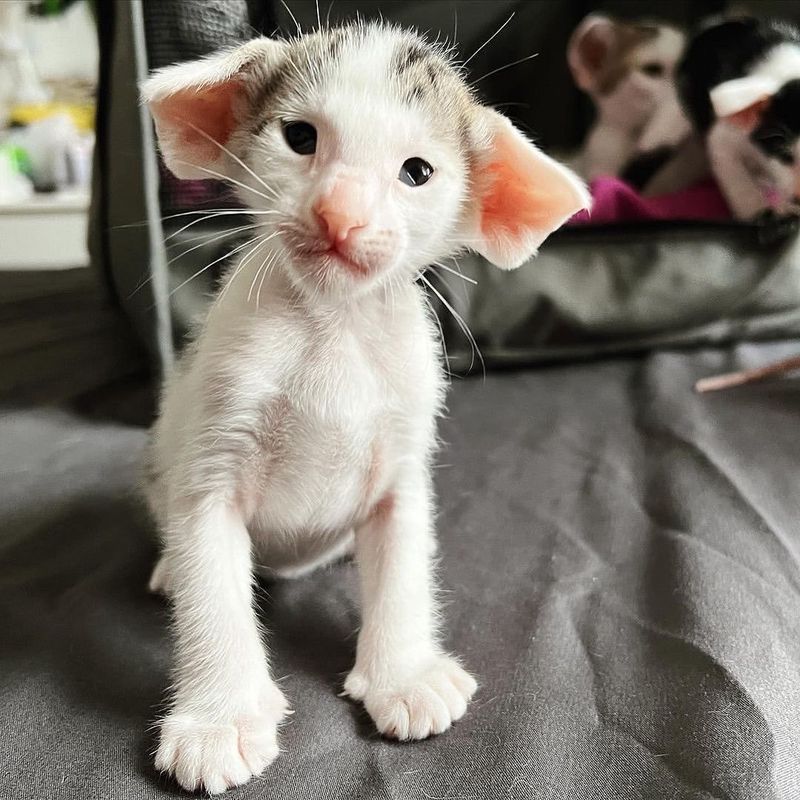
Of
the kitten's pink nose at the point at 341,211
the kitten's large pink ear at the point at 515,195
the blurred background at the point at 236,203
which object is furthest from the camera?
the blurred background at the point at 236,203

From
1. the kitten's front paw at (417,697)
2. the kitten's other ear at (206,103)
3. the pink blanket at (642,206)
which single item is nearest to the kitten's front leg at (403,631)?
the kitten's front paw at (417,697)

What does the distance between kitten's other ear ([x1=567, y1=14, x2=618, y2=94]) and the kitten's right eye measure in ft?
4.21

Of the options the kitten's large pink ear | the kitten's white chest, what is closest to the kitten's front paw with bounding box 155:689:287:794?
the kitten's white chest

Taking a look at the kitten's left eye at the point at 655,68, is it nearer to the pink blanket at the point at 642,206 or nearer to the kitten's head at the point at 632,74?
the kitten's head at the point at 632,74

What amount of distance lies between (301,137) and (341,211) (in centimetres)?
9

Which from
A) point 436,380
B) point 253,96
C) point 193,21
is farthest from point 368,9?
point 436,380

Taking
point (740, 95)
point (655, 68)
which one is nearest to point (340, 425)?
point (740, 95)

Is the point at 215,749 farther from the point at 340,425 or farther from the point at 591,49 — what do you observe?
the point at 591,49

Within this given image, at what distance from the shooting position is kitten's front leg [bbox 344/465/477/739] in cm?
54

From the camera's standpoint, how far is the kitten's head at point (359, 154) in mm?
502

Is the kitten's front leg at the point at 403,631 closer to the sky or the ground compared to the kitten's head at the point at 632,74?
closer to the ground

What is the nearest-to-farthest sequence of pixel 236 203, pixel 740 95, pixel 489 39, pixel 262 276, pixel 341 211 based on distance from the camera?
pixel 341 211 → pixel 262 276 → pixel 236 203 → pixel 489 39 → pixel 740 95

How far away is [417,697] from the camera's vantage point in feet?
1.78

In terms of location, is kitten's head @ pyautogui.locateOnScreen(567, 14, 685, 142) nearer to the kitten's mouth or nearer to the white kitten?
the white kitten
